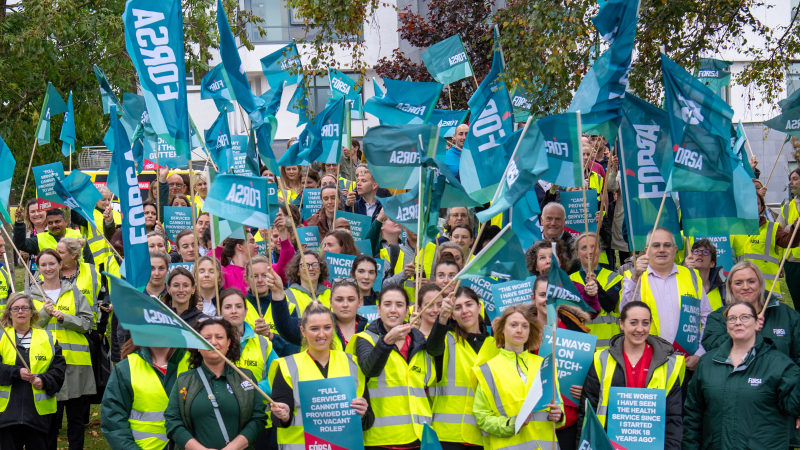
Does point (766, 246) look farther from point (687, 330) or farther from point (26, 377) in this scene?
point (26, 377)

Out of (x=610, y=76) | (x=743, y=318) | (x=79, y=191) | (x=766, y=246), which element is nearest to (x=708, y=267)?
(x=743, y=318)

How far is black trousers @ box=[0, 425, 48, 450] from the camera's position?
743 cm

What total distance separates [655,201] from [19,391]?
18.4 ft

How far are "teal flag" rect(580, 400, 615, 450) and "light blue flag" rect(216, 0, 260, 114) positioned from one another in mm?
3865

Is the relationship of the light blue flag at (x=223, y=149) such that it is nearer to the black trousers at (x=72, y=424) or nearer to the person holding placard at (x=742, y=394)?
the black trousers at (x=72, y=424)

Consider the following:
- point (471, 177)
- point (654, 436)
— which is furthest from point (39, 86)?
point (654, 436)

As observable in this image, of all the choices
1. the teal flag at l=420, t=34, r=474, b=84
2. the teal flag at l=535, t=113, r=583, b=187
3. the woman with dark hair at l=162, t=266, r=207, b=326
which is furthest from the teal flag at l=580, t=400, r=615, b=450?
the teal flag at l=420, t=34, r=474, b=84

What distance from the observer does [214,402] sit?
18.7 ft

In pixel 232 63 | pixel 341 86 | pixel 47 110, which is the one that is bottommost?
pixel 232 63

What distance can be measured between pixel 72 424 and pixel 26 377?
987 millimetres

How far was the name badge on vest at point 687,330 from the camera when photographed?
22.8 ft

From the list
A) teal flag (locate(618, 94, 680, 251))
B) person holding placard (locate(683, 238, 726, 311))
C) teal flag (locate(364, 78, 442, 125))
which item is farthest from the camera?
teal flag (locate(364, 78, 442, 125))

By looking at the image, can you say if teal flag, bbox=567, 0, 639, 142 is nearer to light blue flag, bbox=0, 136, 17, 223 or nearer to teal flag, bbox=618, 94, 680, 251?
teal flag, bbox=618, 94, 680, 251

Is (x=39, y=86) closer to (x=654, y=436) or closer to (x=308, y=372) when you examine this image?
(x=308, y=372)
